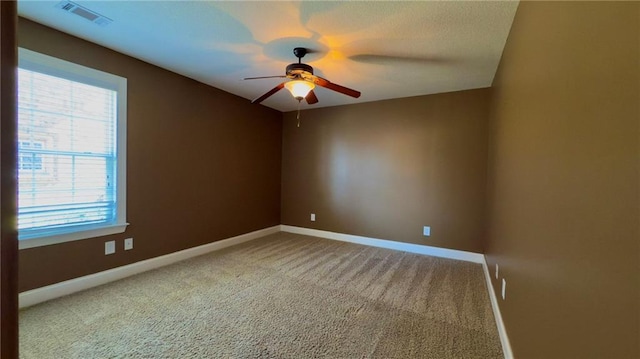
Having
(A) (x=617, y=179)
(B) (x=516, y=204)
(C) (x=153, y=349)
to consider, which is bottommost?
(C) (x=153, y=349)

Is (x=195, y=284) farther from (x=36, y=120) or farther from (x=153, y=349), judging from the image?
(x=36, y=120)

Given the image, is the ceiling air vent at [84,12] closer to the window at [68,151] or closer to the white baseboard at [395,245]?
the window at [68,151]

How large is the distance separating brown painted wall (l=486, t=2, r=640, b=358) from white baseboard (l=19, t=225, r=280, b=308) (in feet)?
11.3

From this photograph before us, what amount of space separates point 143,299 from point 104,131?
1.69 meters

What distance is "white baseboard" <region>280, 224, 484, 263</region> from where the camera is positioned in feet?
11.8

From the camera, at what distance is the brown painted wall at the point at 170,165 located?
2.39 meters

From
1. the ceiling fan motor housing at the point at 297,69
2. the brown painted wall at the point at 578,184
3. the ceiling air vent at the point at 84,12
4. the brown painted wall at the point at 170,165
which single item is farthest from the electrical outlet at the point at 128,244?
the brown painted wall at the point at 578,184

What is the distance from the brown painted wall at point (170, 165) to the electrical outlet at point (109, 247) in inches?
1.8

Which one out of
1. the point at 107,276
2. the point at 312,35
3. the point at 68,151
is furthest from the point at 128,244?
the point at 312,35

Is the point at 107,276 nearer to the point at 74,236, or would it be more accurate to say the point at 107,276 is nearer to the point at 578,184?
the point at 74,236

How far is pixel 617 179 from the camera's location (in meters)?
0.67

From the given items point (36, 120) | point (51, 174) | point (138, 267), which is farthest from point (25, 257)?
point (36, 120)

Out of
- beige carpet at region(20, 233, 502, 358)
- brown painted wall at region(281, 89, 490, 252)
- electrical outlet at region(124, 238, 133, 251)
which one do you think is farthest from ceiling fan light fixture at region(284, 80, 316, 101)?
electrical outlet at region(124, 238, 133, 251)

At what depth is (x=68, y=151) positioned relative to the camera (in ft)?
7.84
